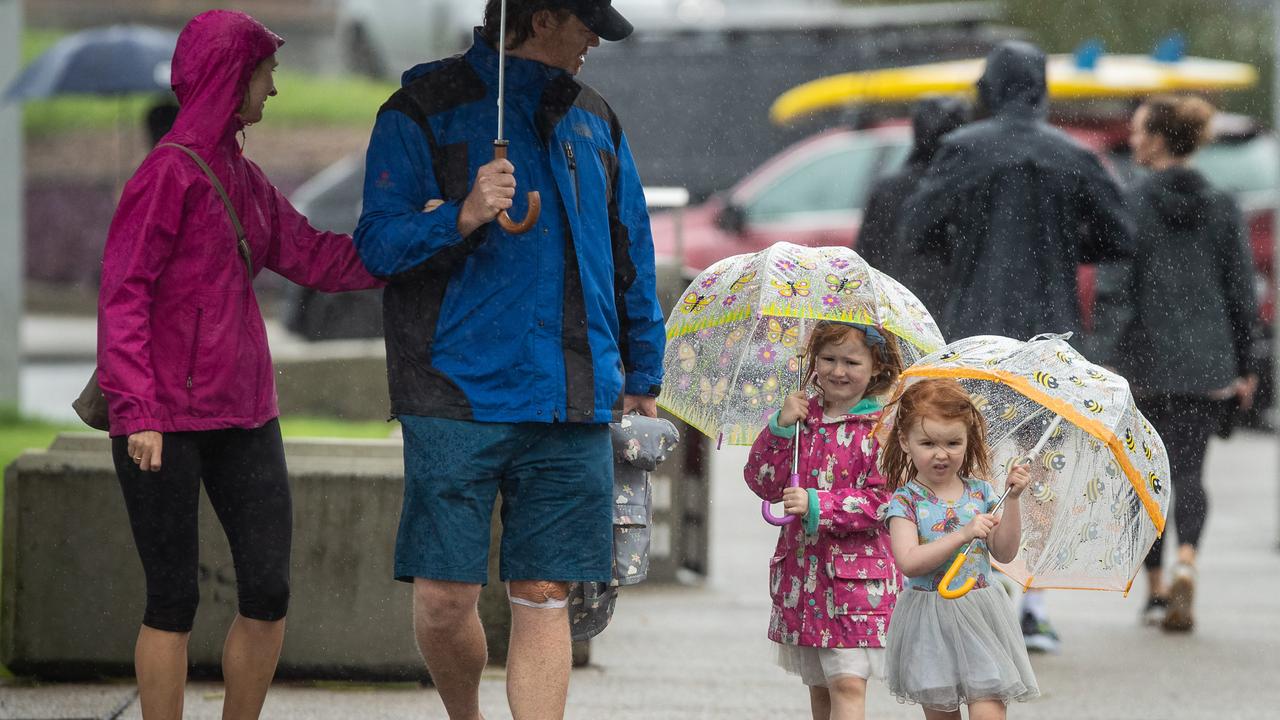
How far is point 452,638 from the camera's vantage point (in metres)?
4.23

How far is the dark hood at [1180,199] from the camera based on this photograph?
22.3ft

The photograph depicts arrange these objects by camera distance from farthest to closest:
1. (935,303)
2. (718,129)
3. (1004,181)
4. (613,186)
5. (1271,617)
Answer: (718,129)
(1271,617)
(935,303)
(1004,181)
(613,186)

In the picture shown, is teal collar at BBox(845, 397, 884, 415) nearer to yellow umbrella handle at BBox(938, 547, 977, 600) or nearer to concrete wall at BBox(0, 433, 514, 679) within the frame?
yellow umbrella handle at BBox(938, 547, 977, 600)

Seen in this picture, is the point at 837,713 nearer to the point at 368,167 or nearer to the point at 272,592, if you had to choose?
the point at 272,592

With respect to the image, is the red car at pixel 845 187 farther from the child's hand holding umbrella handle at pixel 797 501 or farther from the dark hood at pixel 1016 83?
the child's hand holding umbrella handle at pixel 797 501

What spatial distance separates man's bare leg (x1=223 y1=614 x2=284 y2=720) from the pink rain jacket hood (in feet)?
1.58

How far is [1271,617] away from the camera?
290 inches

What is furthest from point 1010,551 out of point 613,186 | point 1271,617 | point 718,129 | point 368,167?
point 718,129

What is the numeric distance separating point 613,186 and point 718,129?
10.1m

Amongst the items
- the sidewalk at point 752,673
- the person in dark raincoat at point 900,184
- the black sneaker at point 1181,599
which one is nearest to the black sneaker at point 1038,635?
the sidewalk at point 752,673

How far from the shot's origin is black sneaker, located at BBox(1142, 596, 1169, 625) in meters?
7.04

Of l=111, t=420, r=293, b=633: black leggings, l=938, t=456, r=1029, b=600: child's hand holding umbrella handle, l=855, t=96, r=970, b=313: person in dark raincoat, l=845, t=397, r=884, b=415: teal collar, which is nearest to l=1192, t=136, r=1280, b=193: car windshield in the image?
l=855, t=96, r=970, b=313: person in dark raincoat

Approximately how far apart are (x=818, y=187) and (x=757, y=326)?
→ 9.00 meters

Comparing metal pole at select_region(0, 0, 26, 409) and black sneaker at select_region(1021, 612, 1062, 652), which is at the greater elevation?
metal pole at select_region(0, 0, 26, 409)
